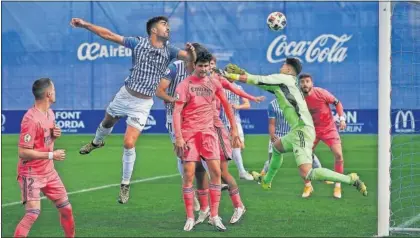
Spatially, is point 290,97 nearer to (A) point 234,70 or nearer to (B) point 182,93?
(A) point 234,70

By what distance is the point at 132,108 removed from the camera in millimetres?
10523

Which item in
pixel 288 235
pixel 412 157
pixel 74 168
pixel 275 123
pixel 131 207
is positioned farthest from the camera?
pixel 412 157

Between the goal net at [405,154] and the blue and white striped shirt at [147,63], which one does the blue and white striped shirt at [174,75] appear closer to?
the blue and white striped shirt at [147,63]

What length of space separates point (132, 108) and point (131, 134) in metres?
0.37

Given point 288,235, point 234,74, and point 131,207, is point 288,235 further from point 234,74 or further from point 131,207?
point 131,207

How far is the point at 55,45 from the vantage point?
89.7 ft

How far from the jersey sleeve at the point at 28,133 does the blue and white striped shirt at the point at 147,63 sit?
316cm

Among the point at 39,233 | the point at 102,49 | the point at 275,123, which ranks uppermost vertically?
the point at 102,49

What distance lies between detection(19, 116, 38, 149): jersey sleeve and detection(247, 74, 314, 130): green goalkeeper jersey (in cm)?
273

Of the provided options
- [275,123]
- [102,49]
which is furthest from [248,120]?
[275,123]

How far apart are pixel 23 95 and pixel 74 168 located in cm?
1107

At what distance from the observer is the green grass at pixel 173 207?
8719 millimetres

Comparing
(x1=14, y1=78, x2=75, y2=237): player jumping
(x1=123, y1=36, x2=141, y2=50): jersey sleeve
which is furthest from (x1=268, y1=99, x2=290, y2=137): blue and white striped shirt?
(x1=14, y1=78, x2=75, y2=237): player jumping

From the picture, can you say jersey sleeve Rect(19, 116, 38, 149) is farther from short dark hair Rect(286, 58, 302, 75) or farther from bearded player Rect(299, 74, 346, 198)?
bearded player Rect(299, 74, 346, 198)
